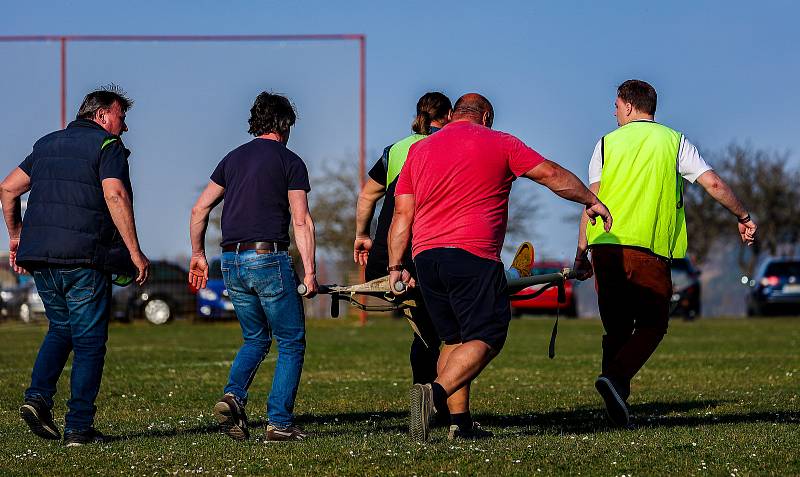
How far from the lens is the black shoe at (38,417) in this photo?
26.2 feet

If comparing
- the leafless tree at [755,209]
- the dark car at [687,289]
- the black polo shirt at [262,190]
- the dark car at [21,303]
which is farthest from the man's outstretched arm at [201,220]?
the leafless tree at [755,209]

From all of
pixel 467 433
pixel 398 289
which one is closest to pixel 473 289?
pixel 398 289

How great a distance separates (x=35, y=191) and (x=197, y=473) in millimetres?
2289

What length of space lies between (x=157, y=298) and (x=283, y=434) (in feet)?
Result: 87.3

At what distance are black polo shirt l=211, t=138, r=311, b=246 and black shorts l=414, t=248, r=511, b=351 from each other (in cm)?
96

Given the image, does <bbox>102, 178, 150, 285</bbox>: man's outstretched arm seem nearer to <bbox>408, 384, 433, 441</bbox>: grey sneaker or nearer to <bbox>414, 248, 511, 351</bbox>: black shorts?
<bbox>414, 248, 511, 351</bbox>: black shorts

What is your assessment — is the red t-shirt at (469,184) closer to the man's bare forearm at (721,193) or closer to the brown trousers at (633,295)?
the brown trousers at (633,295)

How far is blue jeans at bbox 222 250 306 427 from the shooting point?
8.02 metres

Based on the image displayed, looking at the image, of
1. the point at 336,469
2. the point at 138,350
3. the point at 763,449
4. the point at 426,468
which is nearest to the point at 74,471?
the point at 336,469

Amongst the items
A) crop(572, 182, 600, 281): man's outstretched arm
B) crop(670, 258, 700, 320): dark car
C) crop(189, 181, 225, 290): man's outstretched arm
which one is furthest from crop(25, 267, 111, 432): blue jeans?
crop(670, 258, 700, 320): dark car

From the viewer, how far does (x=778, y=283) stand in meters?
34.8

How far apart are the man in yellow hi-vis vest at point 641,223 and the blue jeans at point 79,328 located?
279 centimetres

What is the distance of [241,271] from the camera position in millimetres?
8062

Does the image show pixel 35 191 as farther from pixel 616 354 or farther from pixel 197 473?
pixel 616 354
